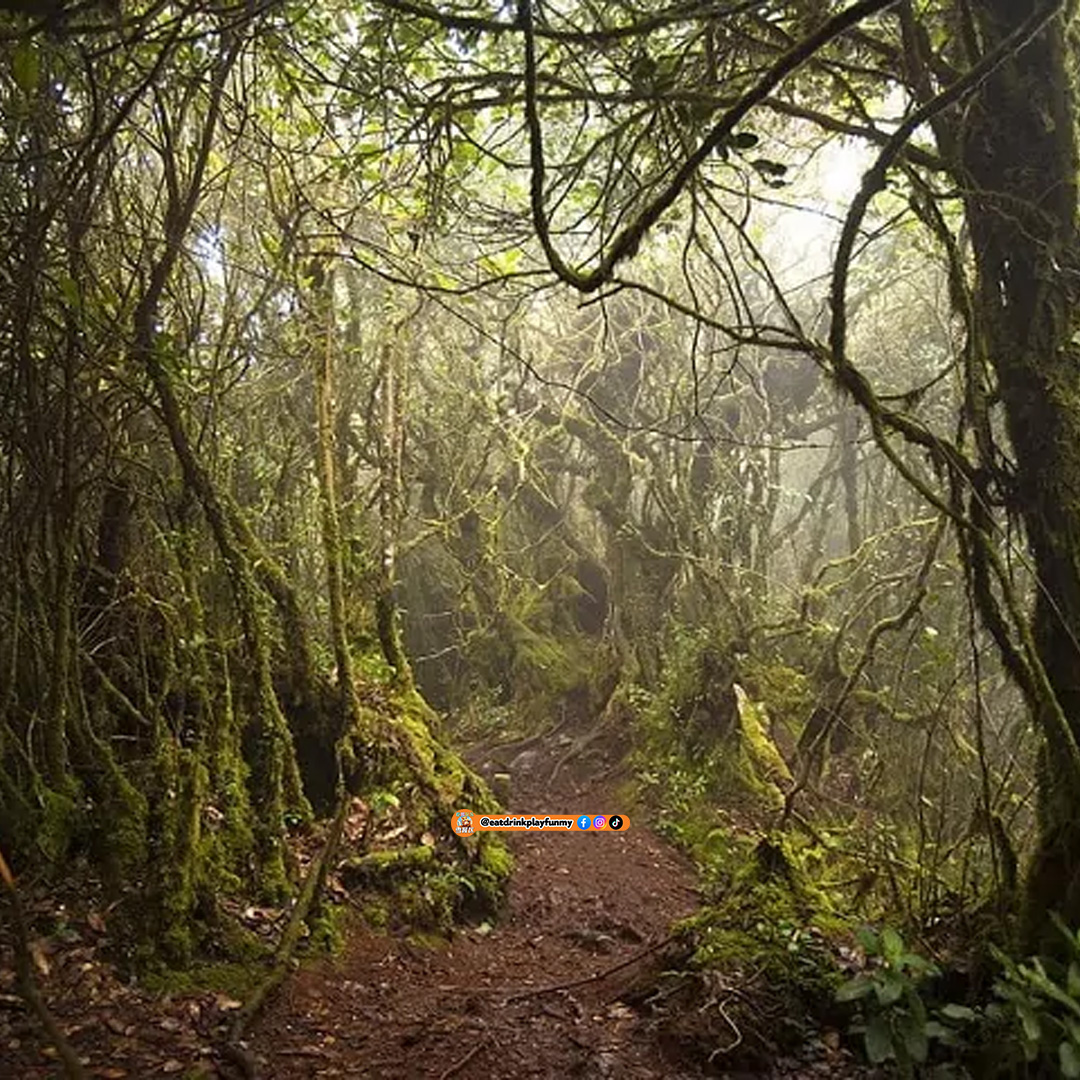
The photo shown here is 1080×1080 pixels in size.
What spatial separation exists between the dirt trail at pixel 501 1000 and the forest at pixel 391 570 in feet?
0.11

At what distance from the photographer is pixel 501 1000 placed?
4211 mm

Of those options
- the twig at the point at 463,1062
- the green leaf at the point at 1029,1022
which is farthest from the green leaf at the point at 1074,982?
the twig at the point at 463,1062

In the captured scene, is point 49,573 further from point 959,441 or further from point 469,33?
point 959,441

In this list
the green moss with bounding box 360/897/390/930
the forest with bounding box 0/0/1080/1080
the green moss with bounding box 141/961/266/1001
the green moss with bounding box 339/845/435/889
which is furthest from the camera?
the green moss with bounding box 339/845/435/889

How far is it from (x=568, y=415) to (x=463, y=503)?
1.68 metres

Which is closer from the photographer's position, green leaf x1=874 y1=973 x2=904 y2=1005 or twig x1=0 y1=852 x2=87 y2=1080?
twig x1=0 y1=852 x2=87 y2=1080

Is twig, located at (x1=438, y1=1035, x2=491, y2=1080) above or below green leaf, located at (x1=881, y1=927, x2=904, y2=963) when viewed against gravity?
below

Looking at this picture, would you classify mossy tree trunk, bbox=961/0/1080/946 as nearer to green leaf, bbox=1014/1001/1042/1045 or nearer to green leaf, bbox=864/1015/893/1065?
green leaf, bbox=1014/1001/1042/1045

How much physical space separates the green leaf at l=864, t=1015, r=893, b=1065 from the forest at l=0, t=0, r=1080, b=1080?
3 centimetres

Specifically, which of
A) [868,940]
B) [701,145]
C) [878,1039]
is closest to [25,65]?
[701,145]

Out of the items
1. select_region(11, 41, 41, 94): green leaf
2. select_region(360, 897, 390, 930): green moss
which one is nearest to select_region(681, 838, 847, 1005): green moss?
select_region(360, 897, 390, 930): green moss

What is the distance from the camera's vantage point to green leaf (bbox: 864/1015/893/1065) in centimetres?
279

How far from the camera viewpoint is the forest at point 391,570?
3.20 m

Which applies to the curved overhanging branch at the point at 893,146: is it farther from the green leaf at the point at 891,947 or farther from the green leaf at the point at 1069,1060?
the green leaf at the point at 1069,1060
